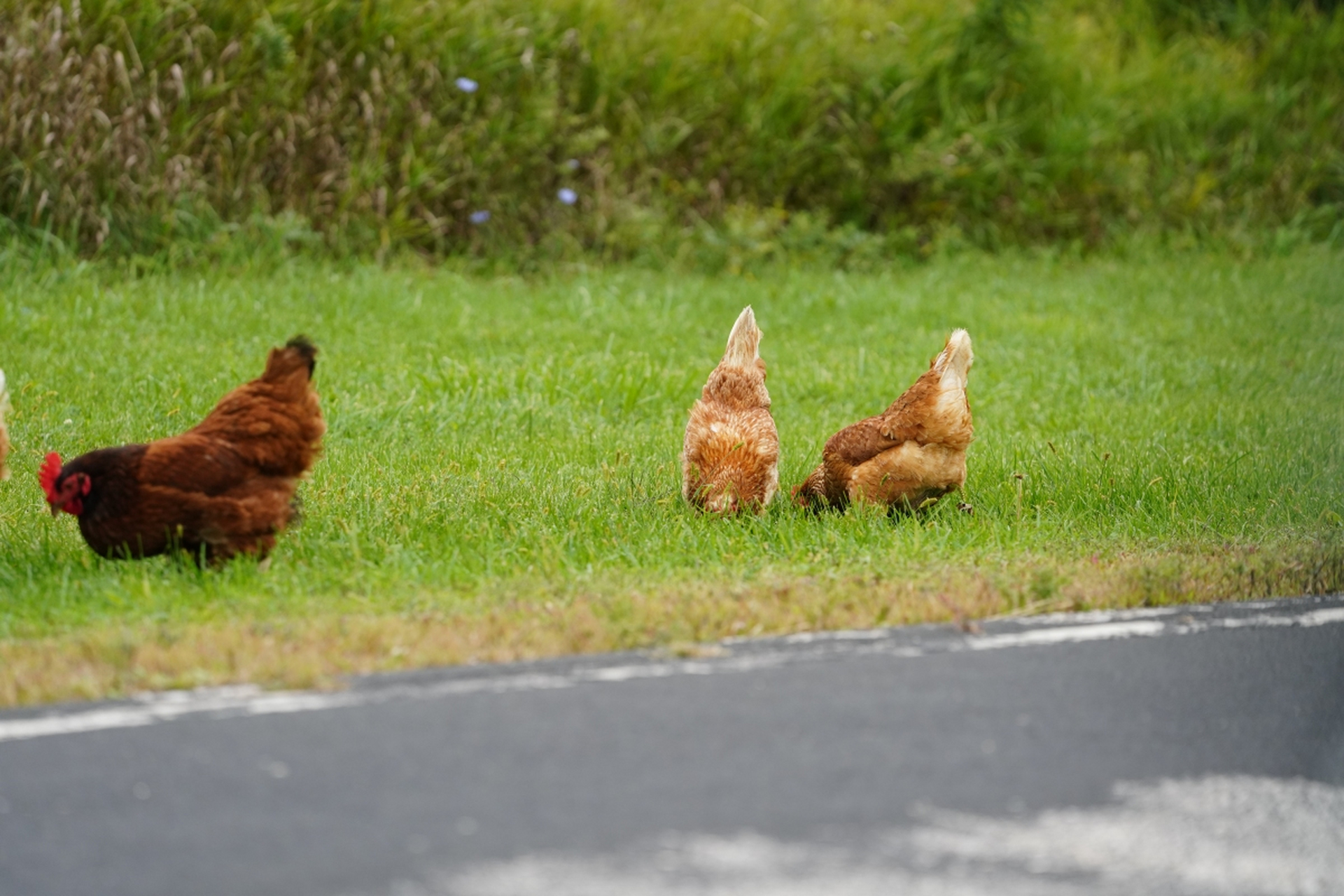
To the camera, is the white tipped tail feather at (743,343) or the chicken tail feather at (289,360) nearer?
the chicken tail feather at (289,360)

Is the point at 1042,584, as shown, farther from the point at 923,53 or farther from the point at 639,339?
the point at 923,53

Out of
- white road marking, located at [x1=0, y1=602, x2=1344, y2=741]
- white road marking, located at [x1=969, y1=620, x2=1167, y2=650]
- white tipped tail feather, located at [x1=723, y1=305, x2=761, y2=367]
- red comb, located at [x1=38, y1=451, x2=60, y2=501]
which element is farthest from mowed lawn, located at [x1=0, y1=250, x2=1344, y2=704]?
white tipped tail feather, located at [x1=723, y1=305, x2=761, y2=367]

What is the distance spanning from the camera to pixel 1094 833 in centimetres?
362

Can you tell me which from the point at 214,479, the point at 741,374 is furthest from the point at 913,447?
the point at 214,479

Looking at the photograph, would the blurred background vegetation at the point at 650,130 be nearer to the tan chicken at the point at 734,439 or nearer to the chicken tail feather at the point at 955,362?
the tan chicken at the point at 734,439

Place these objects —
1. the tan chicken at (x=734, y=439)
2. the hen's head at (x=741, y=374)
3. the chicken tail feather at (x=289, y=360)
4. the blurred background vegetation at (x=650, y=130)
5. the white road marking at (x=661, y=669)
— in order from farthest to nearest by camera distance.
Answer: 1. the blurred background vegetation at (x=650, y=130)
2. the hen's head at (x=741, y=374)
3. the tan chicken at (x=734, y=439)
4. the chicken tail feather at (x=289, y=360)
5. the white road marking at (x=661, y=669)

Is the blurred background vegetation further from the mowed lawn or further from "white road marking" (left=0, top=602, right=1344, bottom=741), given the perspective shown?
"white road marking" (left=0, top=602, right=1344, bottom=741)

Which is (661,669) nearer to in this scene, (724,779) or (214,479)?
(724,779)

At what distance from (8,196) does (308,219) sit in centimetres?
221

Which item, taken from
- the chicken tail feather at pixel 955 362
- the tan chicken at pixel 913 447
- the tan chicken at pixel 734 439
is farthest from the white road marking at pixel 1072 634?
the tan chicken at pixel 734 439

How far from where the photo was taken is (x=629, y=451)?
784 cm

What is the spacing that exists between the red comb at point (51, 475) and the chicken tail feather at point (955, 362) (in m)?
3.52

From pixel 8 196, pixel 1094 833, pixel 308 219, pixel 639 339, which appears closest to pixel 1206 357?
pixel 639 339

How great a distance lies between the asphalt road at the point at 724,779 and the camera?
3.43 meters
